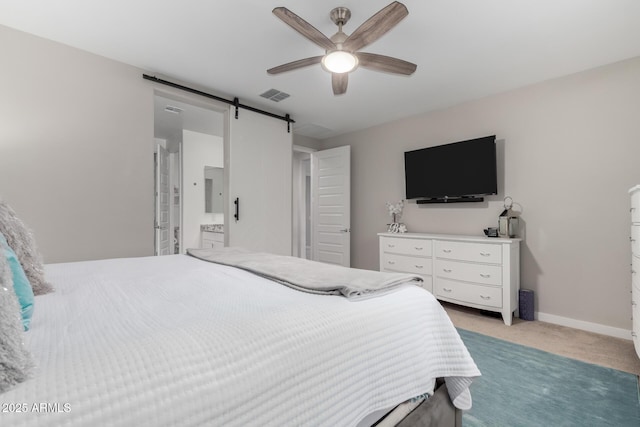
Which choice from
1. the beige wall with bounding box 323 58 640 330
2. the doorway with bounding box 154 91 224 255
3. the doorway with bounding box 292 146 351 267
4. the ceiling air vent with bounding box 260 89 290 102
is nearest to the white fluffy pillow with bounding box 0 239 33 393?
the ceiling air vent with bounding box 260 89 290 102

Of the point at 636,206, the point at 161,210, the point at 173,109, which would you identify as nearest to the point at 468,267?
the point at 636,206

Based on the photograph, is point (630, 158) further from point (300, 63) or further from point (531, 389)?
point (300, 63)

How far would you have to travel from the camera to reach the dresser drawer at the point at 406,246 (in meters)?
3.44

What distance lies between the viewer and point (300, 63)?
2.21 m

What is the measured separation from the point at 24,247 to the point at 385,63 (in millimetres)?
2322

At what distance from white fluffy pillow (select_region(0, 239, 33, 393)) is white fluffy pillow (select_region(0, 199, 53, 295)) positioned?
2.25ft

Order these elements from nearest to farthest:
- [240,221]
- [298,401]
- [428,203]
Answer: [298,401]
[240,221]
[428,203]

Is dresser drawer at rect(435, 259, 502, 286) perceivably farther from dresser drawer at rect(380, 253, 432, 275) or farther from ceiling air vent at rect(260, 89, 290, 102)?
ceiling air vent at rect(260, 89, 290, 102)

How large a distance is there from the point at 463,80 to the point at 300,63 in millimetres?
1804

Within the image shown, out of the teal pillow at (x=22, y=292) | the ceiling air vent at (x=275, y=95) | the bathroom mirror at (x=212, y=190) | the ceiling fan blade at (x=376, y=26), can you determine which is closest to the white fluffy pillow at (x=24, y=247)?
the teal pillow at (x=22, y=292)

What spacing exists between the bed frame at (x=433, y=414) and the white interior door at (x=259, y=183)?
9.20 ft

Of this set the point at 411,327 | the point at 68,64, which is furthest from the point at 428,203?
the point at 68,64

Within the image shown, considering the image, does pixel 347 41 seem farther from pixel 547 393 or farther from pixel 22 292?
pixel 547 393

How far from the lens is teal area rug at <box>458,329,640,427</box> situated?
4.99 ft
